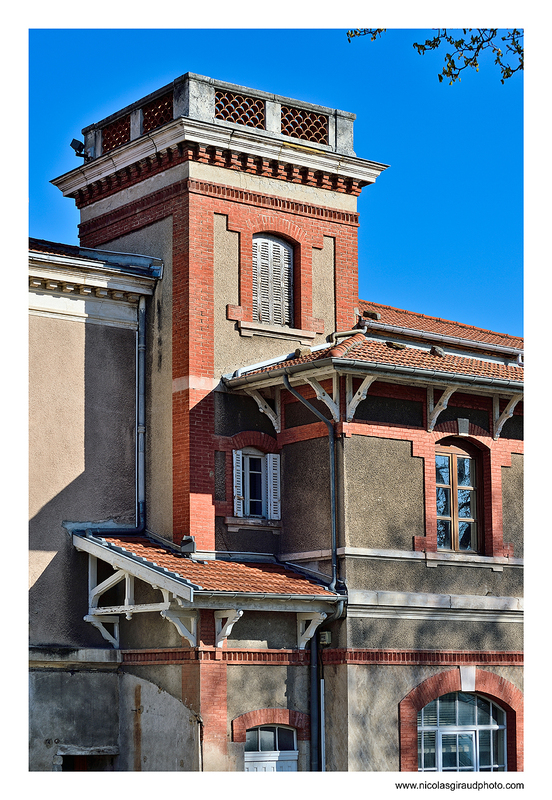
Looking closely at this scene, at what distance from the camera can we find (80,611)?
18.2m

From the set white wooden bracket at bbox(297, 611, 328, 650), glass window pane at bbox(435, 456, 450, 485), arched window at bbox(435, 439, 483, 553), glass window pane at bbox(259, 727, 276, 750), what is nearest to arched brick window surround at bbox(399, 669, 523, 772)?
white wooden bracket at bbox(297, 611, 328, 650)

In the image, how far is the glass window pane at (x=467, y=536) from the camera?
63.1 feet

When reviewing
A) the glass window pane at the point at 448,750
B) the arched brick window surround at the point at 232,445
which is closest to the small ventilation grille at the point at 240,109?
the arched brick window surround at the point at 232,445

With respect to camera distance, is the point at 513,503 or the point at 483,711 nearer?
the point at 483,711

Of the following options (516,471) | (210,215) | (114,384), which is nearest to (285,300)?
(210,215)

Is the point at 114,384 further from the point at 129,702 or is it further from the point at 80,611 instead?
the point at 129,702

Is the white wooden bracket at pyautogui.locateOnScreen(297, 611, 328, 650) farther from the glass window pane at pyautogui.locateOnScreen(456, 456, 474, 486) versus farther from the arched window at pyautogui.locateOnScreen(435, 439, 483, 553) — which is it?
the glass window pane at pyautogui.locateOnScreen(456, 456, 474, 486)

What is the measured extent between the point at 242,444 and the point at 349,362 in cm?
258

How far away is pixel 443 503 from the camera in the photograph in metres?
19.1

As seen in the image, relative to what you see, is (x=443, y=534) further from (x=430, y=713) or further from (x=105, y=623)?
(x=105, y=623)

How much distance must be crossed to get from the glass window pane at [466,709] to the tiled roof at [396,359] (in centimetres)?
492

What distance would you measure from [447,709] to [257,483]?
453cm

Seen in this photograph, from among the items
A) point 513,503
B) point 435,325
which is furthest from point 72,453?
point 435,325

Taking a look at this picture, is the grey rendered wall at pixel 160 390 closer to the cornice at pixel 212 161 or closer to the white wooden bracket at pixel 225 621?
the cornice at pixel 212 161
